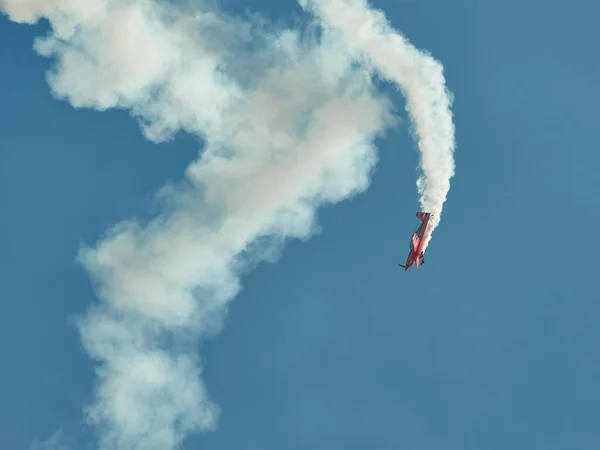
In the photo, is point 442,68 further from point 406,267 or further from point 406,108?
point 406,267

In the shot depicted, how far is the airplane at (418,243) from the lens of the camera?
19238cm

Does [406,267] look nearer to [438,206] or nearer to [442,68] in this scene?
[438,206]

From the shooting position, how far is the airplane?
19238 centimetres

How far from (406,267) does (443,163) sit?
11625mm

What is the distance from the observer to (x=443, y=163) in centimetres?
19175

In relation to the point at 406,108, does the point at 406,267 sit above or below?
below

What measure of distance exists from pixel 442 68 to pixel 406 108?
5567mm

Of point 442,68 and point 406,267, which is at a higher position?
point 442,68

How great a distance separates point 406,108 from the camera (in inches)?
7579

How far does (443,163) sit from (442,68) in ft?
32.3

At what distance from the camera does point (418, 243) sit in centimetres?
19312

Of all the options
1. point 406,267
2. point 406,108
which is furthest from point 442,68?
point 406,267

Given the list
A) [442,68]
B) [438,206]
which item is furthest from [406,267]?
[442,68]

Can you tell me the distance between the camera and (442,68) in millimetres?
191750
